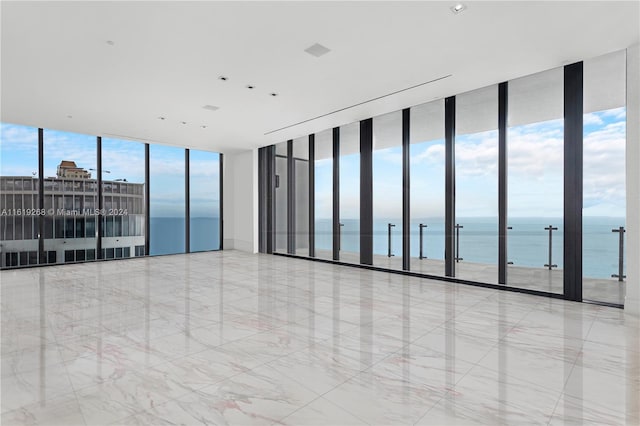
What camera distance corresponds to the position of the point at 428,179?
21.6 ft

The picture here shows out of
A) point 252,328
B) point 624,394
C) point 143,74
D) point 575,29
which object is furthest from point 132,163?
point 624,394

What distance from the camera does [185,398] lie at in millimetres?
2316

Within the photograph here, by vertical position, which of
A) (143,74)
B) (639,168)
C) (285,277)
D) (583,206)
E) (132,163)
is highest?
(143,74)

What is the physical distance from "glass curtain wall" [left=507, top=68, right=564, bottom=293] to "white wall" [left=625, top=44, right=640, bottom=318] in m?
0.81

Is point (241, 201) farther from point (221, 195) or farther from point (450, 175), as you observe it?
point (450, 175)

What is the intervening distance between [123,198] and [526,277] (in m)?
10.3

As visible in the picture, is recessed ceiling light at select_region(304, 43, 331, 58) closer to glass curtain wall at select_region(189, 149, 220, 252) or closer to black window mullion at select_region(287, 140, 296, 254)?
black window mullion at select_region(287, 140, 296, 254)

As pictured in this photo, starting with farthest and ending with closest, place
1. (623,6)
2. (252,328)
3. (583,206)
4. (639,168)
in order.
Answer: (583,206)
(639,168)
(252,328)
(623,6)

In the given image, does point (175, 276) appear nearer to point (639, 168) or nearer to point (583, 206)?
point (583, 206)

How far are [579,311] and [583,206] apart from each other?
60.4 inches

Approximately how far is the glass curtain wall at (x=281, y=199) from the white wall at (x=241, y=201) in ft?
2.98

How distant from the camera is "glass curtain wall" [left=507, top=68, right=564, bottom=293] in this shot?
5.07 meters

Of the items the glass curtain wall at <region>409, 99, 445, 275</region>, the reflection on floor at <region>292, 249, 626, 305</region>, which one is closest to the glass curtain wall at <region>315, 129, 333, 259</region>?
the reflection on floor at <region>292, 249, 626, 305</region>

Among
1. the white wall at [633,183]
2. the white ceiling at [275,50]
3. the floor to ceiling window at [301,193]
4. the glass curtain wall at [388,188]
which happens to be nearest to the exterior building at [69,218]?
the white ceiling at [275,50]
